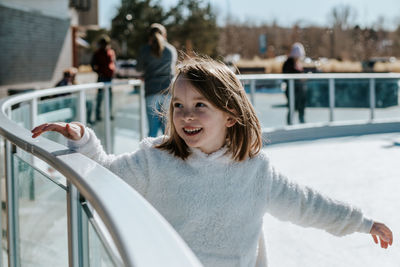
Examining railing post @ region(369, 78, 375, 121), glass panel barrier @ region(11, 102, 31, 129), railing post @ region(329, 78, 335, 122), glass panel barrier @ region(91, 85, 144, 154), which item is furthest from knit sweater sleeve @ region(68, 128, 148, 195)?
railing post @ region(369, 78, 375, 121)

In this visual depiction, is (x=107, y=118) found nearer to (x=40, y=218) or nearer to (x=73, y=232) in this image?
(x=40, y=218)

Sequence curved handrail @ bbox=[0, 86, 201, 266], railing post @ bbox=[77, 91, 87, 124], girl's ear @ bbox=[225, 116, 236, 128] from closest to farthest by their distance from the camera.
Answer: curved handrail @ bbox=[0, 86, 201, 266] < girl's ear @ bbox=[225, 116, 236, 128] < railing post @ bbox=[77, 91, 87, 124]

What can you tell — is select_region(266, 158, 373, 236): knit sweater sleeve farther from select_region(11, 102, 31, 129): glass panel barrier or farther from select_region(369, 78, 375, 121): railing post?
select_region(369, 78, 375, 121): railing post

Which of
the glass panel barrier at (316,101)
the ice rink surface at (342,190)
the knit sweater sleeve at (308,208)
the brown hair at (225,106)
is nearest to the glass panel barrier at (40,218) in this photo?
the brown hair at (225,106)

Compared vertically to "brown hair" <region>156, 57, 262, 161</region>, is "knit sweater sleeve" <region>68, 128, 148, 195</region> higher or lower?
lower

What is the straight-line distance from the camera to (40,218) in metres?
2.65

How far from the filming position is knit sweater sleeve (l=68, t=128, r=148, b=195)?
199 cm

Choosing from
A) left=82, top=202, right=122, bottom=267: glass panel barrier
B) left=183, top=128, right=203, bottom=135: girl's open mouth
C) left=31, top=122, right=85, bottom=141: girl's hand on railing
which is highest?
left=31, top=122, right=85, bottom=141: girl's hand on railing

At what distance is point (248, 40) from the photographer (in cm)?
6381

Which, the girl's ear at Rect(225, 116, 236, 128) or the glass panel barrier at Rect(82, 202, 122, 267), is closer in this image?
the glass panel barrier at Rect(82, 202, 122, 267)

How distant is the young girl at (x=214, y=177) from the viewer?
1937 millimetres

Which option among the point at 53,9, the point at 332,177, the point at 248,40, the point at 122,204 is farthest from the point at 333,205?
the point at 248,40

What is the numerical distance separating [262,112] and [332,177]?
3.39 metres

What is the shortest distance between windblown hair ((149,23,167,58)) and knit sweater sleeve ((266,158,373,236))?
5.04m
